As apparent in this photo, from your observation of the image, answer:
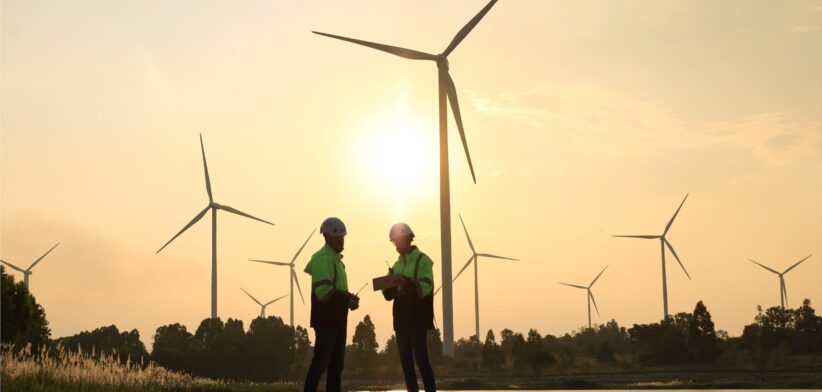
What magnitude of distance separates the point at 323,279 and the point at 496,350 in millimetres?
75683

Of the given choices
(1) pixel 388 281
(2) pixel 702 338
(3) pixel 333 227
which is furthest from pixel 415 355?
(2) pixel 702 338

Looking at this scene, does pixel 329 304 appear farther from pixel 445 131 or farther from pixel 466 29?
pixel 466 29

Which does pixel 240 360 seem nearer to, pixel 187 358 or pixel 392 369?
pixel 187 358

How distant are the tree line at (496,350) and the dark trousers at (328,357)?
169 ft

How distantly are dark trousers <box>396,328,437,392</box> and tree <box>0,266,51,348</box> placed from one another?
42.1 m

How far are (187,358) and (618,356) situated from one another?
1802 inches

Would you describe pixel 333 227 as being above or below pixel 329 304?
above

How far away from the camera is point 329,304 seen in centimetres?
1919

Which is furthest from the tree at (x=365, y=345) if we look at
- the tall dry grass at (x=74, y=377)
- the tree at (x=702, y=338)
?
the tall dry grass at (x=74, y=377)

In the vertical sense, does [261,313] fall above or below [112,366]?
above

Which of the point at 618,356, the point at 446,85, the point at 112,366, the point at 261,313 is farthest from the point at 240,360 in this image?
the point at 112,366

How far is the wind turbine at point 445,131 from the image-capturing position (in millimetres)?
64375

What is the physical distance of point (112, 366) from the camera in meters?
26.7

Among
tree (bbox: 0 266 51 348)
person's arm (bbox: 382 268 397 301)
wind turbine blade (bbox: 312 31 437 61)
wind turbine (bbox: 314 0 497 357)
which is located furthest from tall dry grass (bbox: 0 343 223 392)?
wind turbine blade (bbox: 312 31 437 61)
